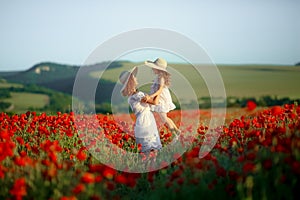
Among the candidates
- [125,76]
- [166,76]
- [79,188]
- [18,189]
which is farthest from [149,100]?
[18,189]

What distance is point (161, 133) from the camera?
9.41 metres

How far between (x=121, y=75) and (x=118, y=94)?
0.46m

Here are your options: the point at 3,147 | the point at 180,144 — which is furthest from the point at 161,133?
the point at 3,147

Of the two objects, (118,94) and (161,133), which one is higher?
(118,94)

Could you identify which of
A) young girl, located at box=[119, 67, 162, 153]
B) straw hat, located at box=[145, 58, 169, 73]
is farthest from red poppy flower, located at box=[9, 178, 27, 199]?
straw hat, located at box=[145, 58, 169, 73]

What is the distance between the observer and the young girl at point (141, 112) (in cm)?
810

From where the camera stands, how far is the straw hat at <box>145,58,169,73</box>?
8.64 m

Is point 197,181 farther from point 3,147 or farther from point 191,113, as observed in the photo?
point 191,113

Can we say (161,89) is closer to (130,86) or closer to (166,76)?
(166,76)

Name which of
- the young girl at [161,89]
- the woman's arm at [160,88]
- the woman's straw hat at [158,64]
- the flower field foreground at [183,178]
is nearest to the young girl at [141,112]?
the woman's arm at [160,88]

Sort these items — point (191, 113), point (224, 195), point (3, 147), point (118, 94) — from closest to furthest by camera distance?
point (224, 195) < point (3, 147) < point (118, 94) < point (191, 113)

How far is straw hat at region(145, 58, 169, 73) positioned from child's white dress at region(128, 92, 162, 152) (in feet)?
2.49

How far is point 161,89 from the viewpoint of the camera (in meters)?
8.57

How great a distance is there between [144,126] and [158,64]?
4.18 feet
